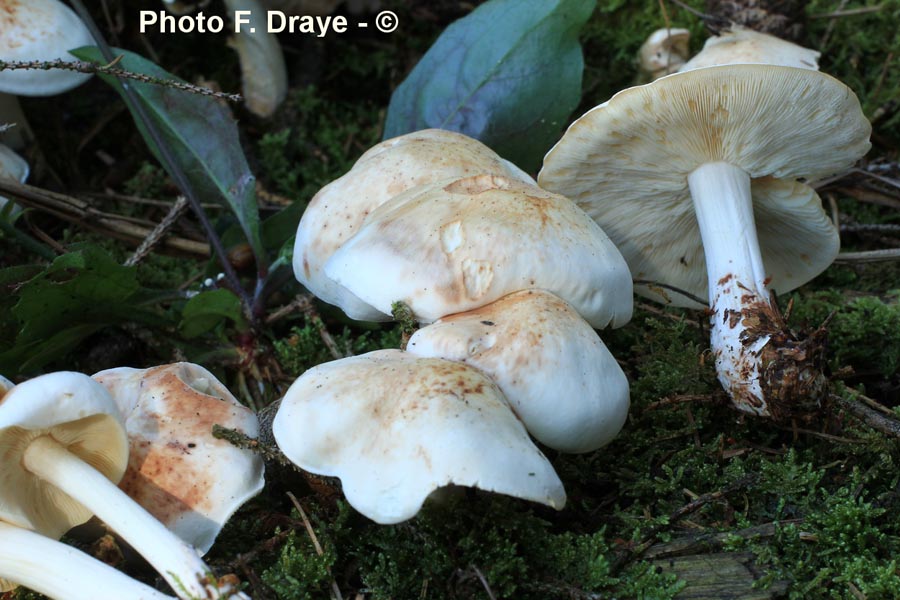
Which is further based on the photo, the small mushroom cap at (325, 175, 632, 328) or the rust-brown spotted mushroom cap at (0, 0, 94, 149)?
the rust-brown spotted mushroom cap at (0, 0, 94, 149)

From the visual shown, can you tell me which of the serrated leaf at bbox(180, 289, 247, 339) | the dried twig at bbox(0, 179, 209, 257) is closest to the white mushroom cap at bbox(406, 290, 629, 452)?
the serrated leaf at bbox(180, 289, 247, 339)

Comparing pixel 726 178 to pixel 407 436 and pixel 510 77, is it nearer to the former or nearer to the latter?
pixel 510 77

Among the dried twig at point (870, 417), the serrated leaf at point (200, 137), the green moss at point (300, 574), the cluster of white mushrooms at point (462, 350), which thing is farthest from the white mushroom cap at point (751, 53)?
the green moss at point (300, 574)

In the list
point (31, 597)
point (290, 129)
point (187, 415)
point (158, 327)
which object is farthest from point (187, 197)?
point (31, 597)

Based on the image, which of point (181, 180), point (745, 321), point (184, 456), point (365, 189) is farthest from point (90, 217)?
point (745, 321)

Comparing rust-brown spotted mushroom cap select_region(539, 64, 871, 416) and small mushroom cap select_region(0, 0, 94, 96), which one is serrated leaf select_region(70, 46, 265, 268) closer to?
small mushroom cap select_region(0, 0, 94, 96)
